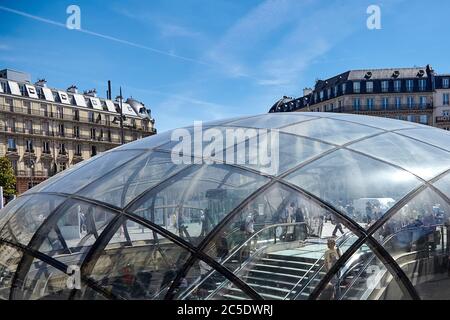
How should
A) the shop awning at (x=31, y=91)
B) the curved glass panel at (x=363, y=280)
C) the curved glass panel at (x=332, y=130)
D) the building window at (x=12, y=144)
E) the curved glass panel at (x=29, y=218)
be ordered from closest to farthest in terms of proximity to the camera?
the curved glass panel at (x=363, y=280) → the curved glass panel at (x=29, y=218) → the curved glass panel at (x=332, y=130) → the building window at (x=12, y=144) → the shop awning at (x=31, y=91)

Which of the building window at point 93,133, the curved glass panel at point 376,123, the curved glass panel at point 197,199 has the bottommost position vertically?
the curved glass panel at point 197,199

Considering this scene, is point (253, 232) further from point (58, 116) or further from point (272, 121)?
point (58, 116)

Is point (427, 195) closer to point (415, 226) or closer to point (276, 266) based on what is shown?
point (415, 226)

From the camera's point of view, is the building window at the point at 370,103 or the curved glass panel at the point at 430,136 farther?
the building window at the point at 370,103

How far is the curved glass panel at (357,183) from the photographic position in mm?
4379

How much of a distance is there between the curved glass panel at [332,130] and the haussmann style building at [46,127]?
164ft

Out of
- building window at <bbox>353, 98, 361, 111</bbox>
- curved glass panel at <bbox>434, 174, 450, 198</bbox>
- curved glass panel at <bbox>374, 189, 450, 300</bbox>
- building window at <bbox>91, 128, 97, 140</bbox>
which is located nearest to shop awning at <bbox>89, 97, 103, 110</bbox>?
building window at <bbox>91, 128, 97, 140</bbox>

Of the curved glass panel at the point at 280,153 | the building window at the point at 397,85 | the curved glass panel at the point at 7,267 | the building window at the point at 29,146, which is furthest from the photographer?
the building window at the point at 397,85

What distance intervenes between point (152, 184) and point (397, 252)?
288 cm

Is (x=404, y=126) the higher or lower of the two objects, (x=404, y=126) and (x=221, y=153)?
the higher

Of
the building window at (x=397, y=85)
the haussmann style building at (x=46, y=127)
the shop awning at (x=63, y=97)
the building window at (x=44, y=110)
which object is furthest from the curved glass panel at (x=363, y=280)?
the shop awning at (x=63, y=97)

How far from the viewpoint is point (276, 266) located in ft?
15.8

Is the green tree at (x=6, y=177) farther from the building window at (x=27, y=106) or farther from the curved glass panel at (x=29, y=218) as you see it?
the curved glass panel at (x=29, y=218)

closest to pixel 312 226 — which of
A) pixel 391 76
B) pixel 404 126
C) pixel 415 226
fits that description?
pixel 415 226
